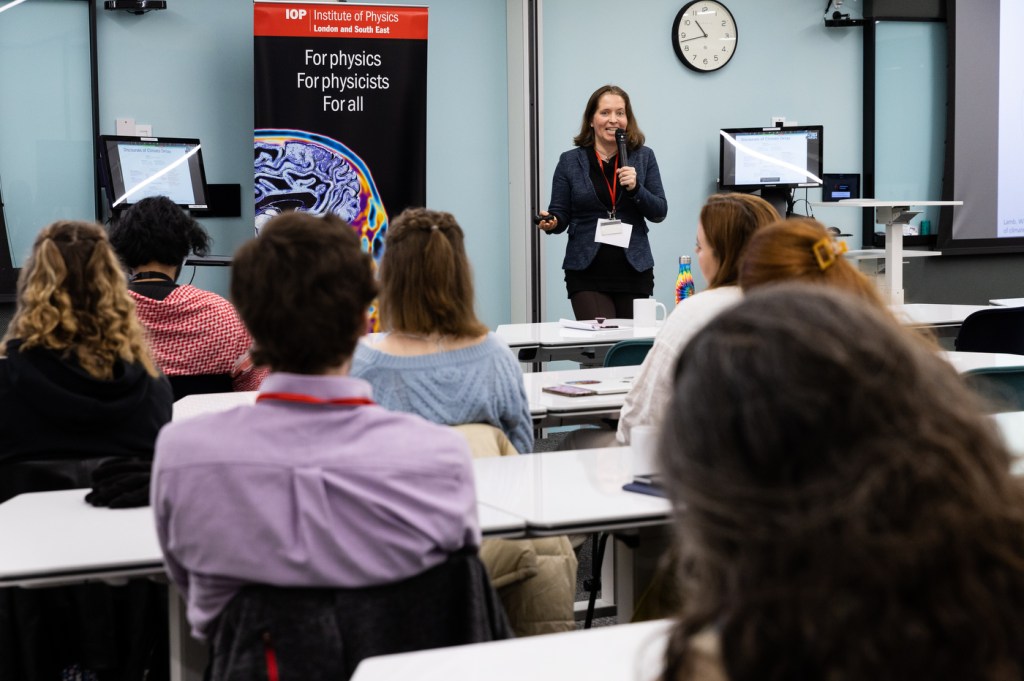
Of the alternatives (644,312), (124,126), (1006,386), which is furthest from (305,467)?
(124,126)

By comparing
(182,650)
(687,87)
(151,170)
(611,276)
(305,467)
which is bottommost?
(182,650)

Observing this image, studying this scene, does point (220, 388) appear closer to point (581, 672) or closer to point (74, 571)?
point (74, 571)

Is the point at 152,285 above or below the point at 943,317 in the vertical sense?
above

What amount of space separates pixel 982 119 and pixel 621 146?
3964 millimetres

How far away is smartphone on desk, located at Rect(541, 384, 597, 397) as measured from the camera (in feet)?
10.9

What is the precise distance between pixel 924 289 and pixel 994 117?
1.26 m

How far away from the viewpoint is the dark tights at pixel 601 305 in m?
5.17

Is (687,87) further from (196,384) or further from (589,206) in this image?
(196,384)

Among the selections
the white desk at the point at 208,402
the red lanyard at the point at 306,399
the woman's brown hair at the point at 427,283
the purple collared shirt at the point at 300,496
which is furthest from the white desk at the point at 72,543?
the white desk at the point at 208,402

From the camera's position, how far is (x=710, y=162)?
24.7ft

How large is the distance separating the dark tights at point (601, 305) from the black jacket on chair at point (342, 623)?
369 centimetres

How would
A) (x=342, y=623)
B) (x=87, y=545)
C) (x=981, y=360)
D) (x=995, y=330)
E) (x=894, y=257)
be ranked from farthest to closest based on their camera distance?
(x=894, y=257) < (x=995, y=330) < (x=981, y=360) < (x=87, y=545) < (x=342, y=623)

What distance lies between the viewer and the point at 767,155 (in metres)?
7.28

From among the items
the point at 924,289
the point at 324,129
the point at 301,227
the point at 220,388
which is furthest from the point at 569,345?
the point at 924,289
